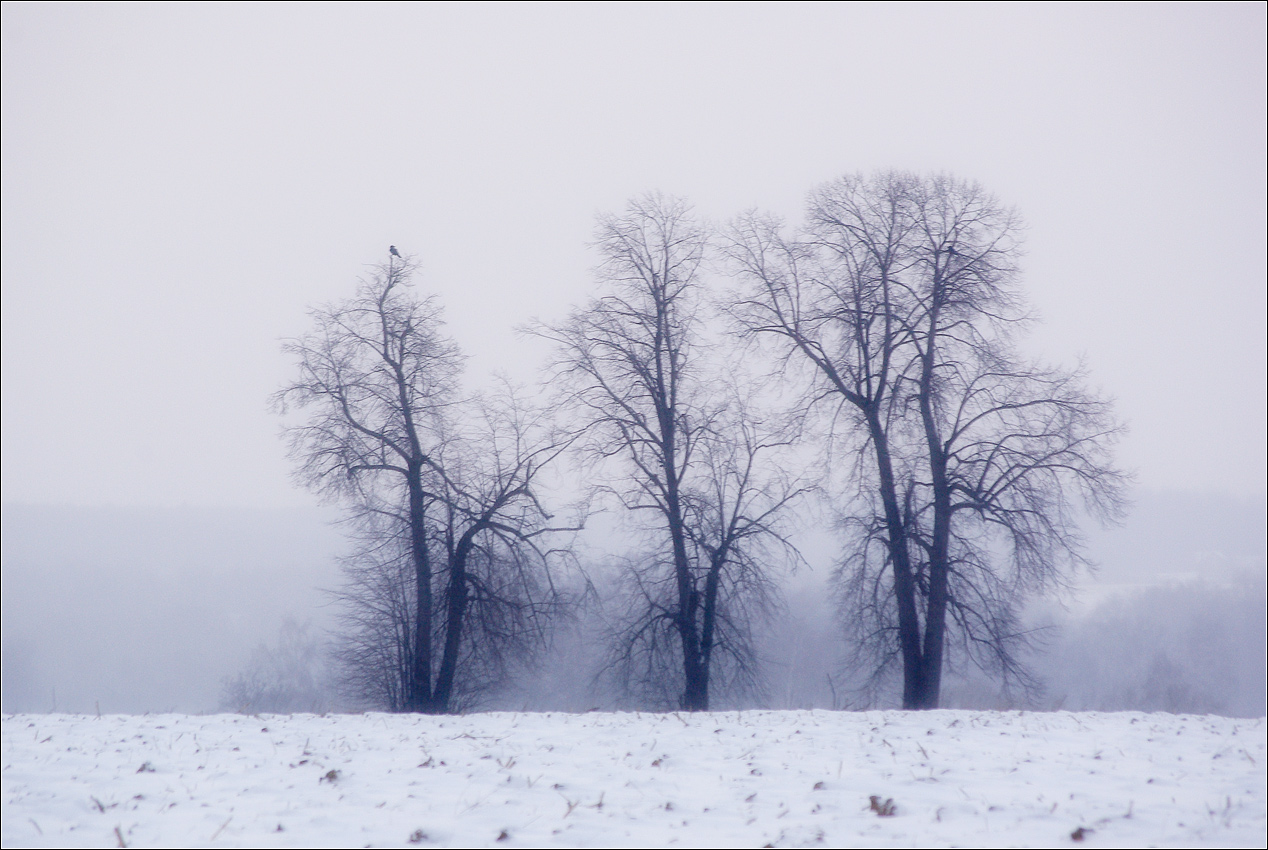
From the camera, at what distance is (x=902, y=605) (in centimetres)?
1340

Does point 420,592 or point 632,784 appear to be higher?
point 420,592

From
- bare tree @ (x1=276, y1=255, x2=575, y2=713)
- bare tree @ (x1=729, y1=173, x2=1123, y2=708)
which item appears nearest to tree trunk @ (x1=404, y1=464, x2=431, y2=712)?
bare tree @ (x1=276, y1=255, x2=575, y2=713)

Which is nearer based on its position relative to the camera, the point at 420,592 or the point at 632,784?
the point at 632,784

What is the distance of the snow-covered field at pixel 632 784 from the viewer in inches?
212

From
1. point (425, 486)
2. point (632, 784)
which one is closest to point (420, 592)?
point (425, 486)

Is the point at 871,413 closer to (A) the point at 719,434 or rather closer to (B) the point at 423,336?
(A) the point at 719,434

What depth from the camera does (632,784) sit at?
664 centimetres

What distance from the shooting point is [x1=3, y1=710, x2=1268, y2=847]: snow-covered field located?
538 cm

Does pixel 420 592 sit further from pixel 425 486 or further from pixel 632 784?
pixel 632 784

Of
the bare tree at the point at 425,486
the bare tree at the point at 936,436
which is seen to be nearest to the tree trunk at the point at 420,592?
the bare tree at the point at 425,486

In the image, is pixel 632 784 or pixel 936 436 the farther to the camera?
pixel 936 436

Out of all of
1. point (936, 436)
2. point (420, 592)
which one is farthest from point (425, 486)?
point (936, 436)

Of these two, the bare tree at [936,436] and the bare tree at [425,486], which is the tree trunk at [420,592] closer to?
the bare tree at [425,486]

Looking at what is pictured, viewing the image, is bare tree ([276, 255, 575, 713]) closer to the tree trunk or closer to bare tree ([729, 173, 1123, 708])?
the tree trunk
